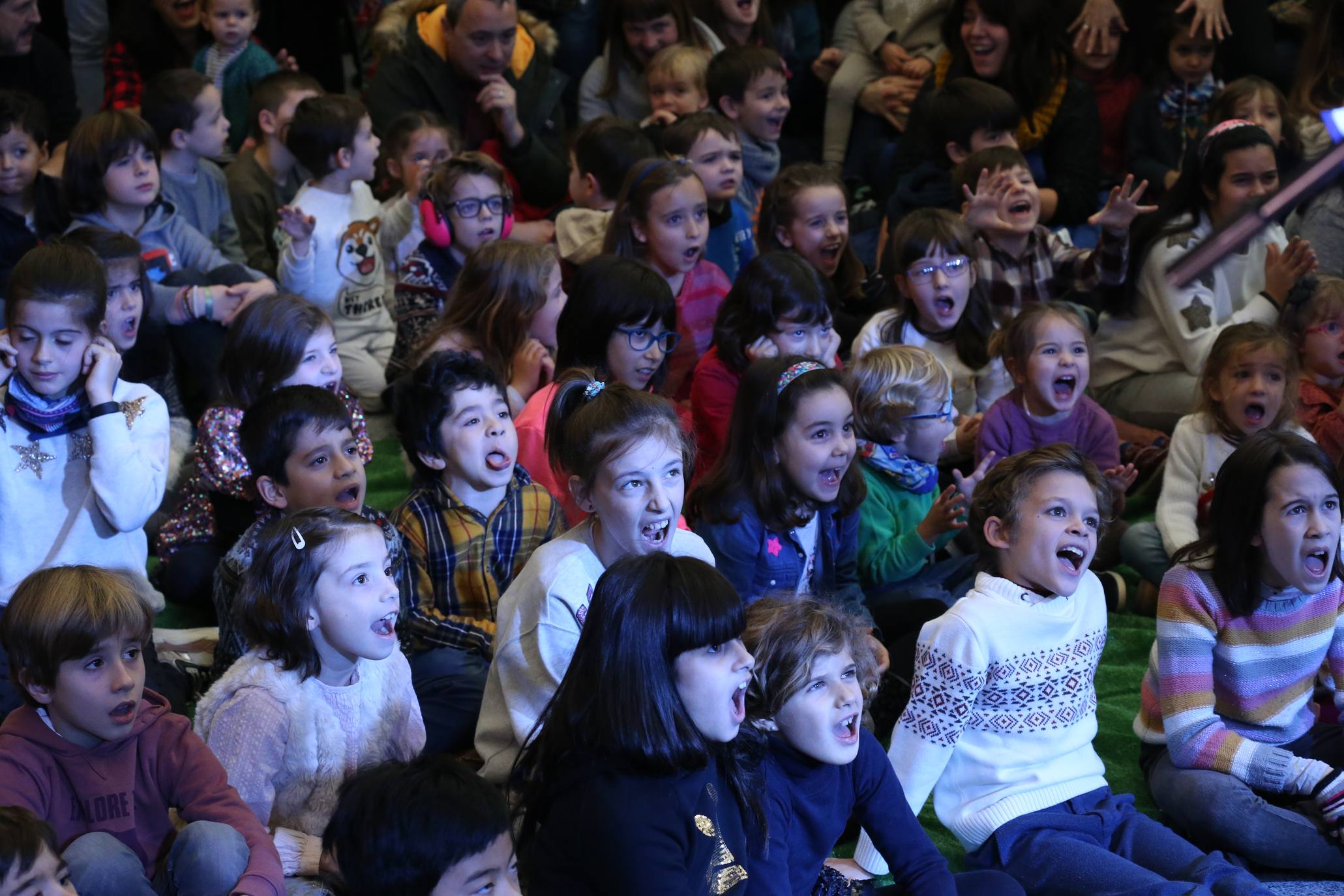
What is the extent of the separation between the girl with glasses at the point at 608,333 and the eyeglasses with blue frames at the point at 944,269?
855 mm

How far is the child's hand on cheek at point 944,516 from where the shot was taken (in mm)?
3094

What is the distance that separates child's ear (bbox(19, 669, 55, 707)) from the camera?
7.19 feet

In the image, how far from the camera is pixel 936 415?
3.45 metres

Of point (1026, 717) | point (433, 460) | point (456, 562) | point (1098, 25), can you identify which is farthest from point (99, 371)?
point (1098, 25)

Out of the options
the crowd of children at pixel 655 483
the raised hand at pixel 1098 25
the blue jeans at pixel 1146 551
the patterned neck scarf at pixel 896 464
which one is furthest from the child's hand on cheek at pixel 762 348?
the raised hand at pixel 1098 25

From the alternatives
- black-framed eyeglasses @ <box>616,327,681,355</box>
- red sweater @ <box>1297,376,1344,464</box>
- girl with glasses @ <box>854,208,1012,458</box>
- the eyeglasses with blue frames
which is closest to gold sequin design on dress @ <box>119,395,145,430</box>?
black-framed eyeglasses @ <box>616,327,681,355</box>

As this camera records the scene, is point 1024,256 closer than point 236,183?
Yes

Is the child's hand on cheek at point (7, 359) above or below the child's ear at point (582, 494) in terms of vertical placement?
above

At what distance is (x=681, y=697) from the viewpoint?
202 cm

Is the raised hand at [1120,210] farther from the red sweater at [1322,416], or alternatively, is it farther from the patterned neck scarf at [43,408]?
the patterned neck scarf at [43,408]

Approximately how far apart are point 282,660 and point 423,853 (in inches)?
26.4

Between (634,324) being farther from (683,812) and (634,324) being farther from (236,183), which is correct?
(236,183)

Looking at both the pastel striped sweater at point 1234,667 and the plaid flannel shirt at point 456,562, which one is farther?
the plaid flannel shirt at point 456,562

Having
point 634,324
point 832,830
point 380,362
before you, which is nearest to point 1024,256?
point 634,324
